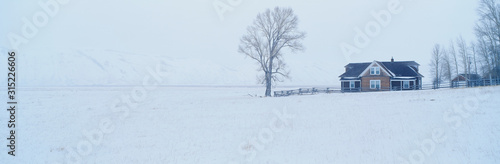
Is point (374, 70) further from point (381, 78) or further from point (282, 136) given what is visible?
point (282, 136)

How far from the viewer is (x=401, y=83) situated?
42.4 metres

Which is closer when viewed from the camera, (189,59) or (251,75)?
(251,75)

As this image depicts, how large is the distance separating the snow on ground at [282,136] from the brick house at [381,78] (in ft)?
62.7

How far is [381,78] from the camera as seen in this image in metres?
41.9

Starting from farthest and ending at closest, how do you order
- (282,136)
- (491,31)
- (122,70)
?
1. (122,70)
2. (491,31)
3. (282,136)

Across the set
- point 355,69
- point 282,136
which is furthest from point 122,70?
point 282,136

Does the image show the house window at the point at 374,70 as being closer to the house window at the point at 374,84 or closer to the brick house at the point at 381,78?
the brick house at the point at 381,78

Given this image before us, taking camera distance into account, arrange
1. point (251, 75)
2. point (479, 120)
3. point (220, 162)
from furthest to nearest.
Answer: point (251, 75) → point (479, 120) → point (220, 162)

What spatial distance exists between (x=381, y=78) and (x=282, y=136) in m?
31.3

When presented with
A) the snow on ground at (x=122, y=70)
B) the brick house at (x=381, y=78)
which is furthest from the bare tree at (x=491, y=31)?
the snow on ground at (x=122, y=70)

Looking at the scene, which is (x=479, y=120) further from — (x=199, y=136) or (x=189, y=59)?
(x=189, y=59)

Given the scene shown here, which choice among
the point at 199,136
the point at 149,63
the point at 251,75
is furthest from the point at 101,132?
the point at 149,63

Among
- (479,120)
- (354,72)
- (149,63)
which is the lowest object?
(479,120)

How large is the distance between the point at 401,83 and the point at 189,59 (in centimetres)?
13774
